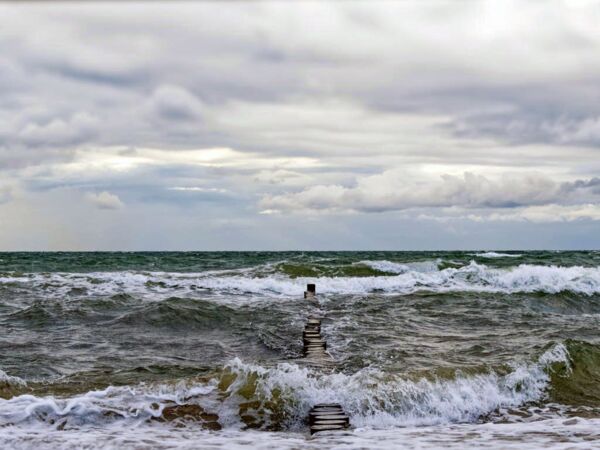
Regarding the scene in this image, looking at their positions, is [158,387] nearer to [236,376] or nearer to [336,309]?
[236,376]

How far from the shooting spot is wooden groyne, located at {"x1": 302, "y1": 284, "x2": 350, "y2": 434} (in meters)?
7.32

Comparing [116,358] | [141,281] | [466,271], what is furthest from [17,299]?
[466,271]

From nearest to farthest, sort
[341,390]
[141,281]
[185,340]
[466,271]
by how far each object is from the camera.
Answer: [341,390]
[185,340]
[141,281]
[466,271]

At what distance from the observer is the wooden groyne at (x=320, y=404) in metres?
7.32

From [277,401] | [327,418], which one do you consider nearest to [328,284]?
[277,401]

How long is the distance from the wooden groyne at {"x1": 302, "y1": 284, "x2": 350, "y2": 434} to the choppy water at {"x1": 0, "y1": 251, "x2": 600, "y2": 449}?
0.17 metres

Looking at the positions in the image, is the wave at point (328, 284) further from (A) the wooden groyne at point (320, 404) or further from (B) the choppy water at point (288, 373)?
(A) the wooden groyne at point (320, 404)

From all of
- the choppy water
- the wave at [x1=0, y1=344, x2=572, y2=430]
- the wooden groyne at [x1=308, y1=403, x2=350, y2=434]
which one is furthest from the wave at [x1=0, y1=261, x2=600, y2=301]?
the wooden groyne at [x1=308, y1=403, x2=350, y2=434]

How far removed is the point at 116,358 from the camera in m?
11.2

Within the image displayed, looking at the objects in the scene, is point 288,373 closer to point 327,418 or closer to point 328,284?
point 327,418

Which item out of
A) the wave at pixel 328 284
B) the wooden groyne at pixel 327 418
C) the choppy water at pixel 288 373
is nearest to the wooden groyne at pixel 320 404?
the wooden groyne at pixel 327 418

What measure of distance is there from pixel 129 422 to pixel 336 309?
1174 cm

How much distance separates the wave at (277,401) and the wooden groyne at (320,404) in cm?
19

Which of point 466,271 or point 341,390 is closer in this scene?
point 341,390
